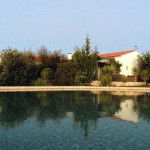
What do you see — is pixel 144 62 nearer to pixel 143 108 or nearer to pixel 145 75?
pixel 145 75

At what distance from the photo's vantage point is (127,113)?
16.7 m

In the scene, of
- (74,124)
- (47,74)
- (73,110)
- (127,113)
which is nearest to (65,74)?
(47,74)

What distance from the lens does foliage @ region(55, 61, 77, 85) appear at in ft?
105

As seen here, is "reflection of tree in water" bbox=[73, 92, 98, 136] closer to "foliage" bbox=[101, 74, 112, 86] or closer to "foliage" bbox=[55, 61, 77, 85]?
"foliage" bbox=[101, 74, 112, 86]

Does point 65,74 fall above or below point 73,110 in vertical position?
above

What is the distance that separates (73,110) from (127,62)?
2198cm

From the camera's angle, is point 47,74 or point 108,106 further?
point 47,74

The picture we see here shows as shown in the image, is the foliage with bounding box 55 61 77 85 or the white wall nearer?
the foliage with bounding box 55 61 77 85

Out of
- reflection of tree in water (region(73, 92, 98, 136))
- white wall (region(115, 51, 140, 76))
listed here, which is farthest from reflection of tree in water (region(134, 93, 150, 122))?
white wall (region(115, 51, 140, 76))

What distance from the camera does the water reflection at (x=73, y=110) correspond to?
1454 cm

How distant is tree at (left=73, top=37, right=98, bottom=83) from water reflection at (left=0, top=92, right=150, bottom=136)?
11191 millimetres

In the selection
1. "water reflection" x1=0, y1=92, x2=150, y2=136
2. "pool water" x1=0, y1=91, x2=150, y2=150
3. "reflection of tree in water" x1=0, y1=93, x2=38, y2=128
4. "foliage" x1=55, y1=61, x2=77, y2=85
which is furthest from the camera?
"foliage" x1=55, y1=61, x2=77, y2=85

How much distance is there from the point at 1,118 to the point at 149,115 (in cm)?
730

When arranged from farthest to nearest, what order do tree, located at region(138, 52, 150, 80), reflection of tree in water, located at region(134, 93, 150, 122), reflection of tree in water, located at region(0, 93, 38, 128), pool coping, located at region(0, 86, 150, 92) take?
1. tree, located at region(138, 52, 150, 80)
2. pool coping, located at region(0, 86, 150, 92)
3. reflection of tree in water, located at region(134, 93, 150, 122)
4. reflection of tree in water, located at region(0, 93, 38, 128)
